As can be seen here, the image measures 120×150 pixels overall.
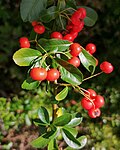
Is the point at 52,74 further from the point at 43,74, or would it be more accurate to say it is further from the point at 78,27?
the point at 78,27

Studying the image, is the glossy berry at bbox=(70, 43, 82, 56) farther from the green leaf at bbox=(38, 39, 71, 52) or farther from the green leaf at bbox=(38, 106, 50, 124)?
the green leaf at bbox=(38, 106, 50, 124)

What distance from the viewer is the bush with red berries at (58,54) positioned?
107 cm

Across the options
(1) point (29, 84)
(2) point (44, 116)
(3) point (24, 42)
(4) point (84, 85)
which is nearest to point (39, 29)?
(3) point (24, 42)

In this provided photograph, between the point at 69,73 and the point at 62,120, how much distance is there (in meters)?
0.23

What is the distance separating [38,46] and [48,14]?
0.10m

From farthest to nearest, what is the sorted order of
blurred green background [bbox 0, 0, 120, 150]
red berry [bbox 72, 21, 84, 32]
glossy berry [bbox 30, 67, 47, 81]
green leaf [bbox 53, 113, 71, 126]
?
blurred green background [bbox 0, 0, 120, 150], green leaf [bbox 53, 113, 71, 126], red berry [bbox 72, 21, 84, 32], glossy berry [bbox 30, 67, 47, 81]

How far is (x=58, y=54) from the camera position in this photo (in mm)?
1114

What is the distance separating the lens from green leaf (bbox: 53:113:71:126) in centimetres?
126

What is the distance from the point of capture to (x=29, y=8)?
117 cm

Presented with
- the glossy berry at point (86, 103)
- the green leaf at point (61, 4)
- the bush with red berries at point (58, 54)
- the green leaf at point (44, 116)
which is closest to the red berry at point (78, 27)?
the bush with red berries at point (58, 54)

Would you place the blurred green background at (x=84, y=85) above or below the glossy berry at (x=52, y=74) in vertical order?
below

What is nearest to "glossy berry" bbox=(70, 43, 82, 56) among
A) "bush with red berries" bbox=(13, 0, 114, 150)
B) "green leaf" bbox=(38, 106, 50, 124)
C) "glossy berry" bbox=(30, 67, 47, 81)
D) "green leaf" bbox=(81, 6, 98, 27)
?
"bush with red berries" bbox=(13, 0, 114, 150)

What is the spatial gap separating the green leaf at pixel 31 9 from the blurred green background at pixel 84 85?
1.38m

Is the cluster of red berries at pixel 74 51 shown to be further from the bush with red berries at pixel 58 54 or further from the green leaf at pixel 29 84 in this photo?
the green leaf at pixel 29 84
